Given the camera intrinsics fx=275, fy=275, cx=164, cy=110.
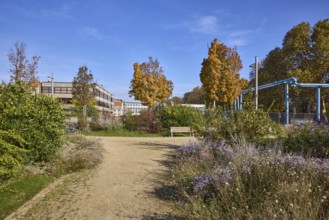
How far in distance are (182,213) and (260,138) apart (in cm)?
492

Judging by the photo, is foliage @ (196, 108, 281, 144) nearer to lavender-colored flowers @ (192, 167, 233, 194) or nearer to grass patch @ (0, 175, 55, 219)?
lavender-colored flowers @ (192, 167, 233, 194)

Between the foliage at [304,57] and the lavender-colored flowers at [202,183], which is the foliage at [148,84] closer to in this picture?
the foliage at [304,57]

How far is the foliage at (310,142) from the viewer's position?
6.41 meters

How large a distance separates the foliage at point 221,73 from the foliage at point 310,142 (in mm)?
13513

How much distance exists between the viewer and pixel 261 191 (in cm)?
409

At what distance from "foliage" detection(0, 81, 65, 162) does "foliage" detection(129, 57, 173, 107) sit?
22622mm

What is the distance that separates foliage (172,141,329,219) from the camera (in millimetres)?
3391

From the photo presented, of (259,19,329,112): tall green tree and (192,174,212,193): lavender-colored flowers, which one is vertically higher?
(259,19,329,112): tall green tree

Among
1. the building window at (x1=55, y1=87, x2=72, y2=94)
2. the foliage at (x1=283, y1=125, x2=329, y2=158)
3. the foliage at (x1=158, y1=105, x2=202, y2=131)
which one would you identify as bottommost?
the foliage at (x1=283, y1=125, x2=329, y2=158)

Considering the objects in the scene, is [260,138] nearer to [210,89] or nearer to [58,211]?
[58,211]

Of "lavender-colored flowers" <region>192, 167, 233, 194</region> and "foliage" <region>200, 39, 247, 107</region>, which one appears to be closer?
"lavender-colored flowers" <region>192, 167, 233, 194</region>

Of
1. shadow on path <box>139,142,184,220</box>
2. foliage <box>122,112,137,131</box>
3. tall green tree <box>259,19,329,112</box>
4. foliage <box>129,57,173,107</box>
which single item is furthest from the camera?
foliage <box>129,57,173,107</box>

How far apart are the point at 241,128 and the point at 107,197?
4664 millimetres

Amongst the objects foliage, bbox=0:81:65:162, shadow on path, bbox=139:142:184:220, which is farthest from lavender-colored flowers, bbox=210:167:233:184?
foliage, bbox=0:81:65:162
